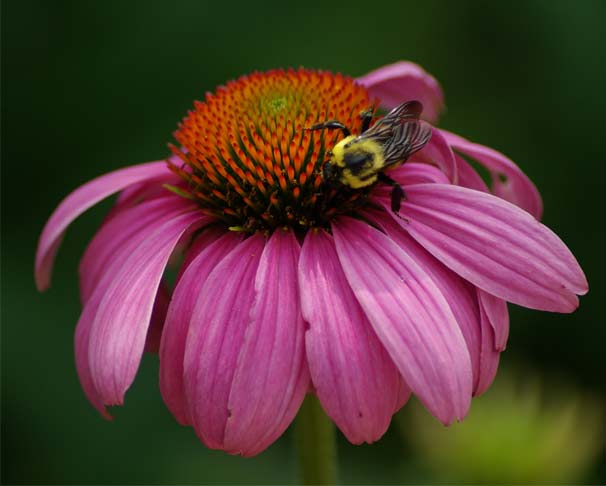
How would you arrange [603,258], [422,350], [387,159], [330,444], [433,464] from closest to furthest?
[422,350]
[387,159]
[330,444]
[433,464]
[603,258]

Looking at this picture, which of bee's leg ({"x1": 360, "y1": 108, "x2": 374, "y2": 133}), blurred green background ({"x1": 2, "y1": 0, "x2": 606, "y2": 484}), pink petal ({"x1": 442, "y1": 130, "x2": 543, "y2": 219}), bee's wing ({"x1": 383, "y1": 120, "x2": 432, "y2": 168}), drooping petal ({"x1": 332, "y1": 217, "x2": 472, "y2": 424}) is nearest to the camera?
drooping petal ({"x1": 332, "y1": 217, "x2": 472, "y2": 424})

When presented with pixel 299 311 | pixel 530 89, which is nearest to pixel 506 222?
pixel 299 311

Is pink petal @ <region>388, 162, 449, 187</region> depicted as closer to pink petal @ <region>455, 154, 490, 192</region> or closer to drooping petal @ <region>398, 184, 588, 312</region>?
pink petal @ <region>455, 154, 490, 192</region>

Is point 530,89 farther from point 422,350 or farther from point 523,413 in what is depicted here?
point 422,350

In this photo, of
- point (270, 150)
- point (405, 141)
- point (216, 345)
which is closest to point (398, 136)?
point (405, 141)

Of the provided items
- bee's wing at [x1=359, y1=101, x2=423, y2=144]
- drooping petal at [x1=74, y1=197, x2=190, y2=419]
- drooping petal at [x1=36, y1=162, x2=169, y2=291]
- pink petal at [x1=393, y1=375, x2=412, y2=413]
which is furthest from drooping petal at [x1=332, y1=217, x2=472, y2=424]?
drooping petal at [x1=36, y1=162, x2=169, y2=291]

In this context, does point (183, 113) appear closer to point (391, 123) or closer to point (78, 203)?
point (78, 203)
